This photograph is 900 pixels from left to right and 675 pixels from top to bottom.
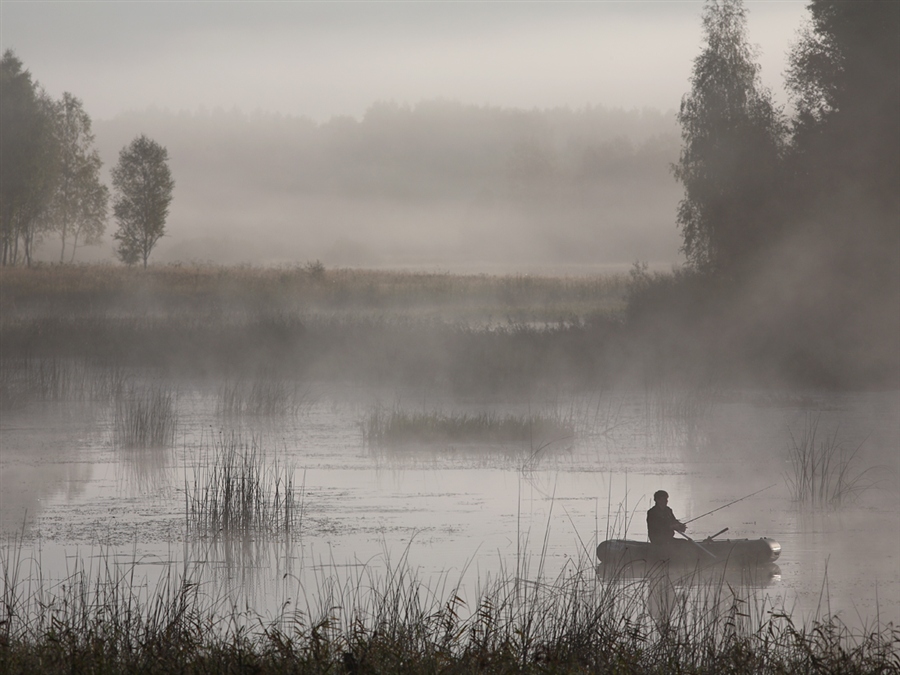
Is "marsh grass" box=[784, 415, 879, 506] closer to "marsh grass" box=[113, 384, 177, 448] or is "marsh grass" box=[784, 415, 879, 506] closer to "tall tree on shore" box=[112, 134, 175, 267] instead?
"marsh grass" box=[113, 384, 177, 448]

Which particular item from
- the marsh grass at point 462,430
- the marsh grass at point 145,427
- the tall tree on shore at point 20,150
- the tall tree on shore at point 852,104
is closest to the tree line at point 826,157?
the tall tree on shore at point 852,104

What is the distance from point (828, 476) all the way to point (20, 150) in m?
35.9

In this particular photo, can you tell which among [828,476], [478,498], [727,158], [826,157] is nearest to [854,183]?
[826,157]

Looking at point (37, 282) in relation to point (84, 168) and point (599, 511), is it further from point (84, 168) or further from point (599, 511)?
point (599, 511)

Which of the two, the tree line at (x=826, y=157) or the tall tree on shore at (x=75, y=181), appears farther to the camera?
the tall tree on shore at (x=75, y=181)

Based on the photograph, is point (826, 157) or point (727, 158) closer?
point (826, 157)

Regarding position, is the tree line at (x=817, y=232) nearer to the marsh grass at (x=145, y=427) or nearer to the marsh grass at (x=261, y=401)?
the marsh grass at (x=261, y=401)

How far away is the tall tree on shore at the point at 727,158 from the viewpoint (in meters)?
23.2

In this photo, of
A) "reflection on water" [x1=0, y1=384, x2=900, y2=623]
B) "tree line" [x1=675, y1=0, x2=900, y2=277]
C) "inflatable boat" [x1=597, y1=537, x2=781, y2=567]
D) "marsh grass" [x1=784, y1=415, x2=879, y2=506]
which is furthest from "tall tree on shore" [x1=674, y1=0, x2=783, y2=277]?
"inflatable boat" [x1=597, y1=537, x2=781, y2=567]

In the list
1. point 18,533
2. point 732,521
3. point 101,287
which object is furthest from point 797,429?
point 101,287

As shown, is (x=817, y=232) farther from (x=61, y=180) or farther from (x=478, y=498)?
(x=61, y=180)

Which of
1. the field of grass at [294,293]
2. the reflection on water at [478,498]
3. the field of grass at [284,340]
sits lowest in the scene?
the reflection on water at [478,498]

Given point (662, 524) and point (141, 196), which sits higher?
point (141, 196)

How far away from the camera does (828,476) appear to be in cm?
1113
